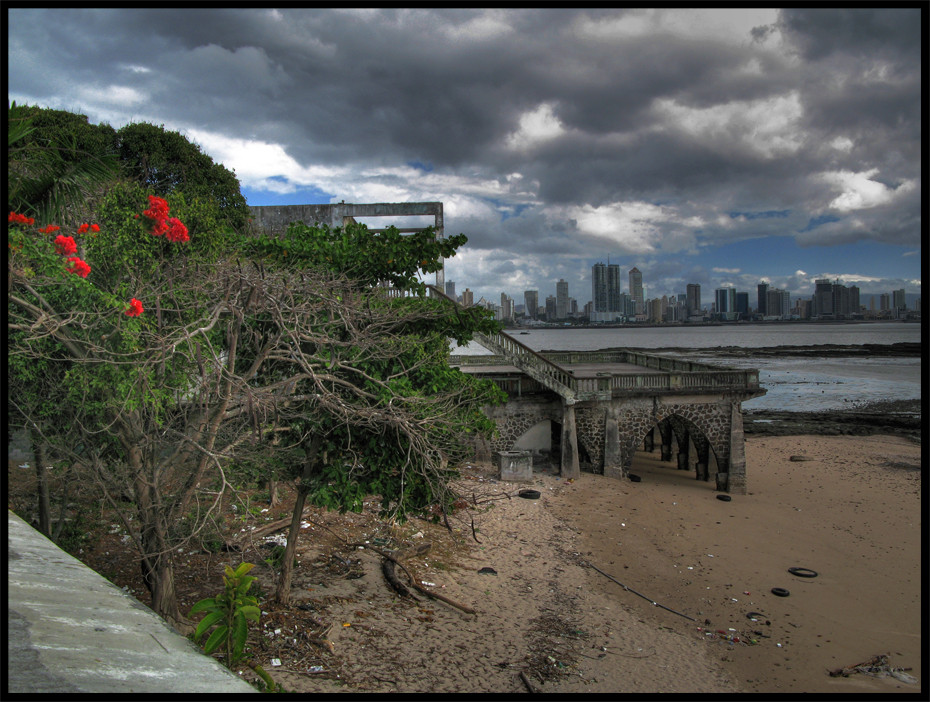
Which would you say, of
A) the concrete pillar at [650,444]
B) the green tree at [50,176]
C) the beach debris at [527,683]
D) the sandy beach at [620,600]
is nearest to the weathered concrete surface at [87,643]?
the sandy beach at [620,600]

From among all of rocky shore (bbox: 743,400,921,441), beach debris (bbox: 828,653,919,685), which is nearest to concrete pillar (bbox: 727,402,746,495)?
beach debris (bbox: 828,653,919,685)

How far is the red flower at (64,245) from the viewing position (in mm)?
6430

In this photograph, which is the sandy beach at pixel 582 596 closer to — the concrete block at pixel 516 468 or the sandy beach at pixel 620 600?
the sandy beach at pixel 620 600

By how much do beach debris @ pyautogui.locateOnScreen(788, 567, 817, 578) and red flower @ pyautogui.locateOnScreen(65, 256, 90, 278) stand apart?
15642 mm

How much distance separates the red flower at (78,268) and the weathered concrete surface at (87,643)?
3.74 meters

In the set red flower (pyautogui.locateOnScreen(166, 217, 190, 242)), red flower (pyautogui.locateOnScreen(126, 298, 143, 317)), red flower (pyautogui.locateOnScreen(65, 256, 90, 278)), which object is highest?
red flower (pyautogui.locateOnScreen(166, 217, 190, 242))

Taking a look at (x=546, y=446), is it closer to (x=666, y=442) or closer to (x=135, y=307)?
(x=666, y=442)

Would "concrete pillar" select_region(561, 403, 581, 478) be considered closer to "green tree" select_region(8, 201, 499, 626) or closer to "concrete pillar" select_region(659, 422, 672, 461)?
"concrete pillar" select_region(659, 422, 672, 461)

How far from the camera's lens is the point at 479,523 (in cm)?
1555

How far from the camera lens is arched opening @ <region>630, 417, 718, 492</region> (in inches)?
910

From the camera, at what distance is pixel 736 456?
21766mm

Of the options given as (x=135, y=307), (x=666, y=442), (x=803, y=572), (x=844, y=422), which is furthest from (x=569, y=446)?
(x=844, y=422)

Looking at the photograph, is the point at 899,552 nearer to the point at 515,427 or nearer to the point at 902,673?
the point at 902,673

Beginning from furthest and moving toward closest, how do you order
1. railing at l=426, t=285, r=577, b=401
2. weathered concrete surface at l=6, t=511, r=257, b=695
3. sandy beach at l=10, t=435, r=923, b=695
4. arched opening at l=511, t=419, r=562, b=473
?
arched opening at l=511, t=419, r=562, b=473
railing at l=426, t=285, r=577, b=401
sandy beach at l=10, t=435, r=923, b=695
weathered concrete surface at l=6, t=511, r=257, b=695
